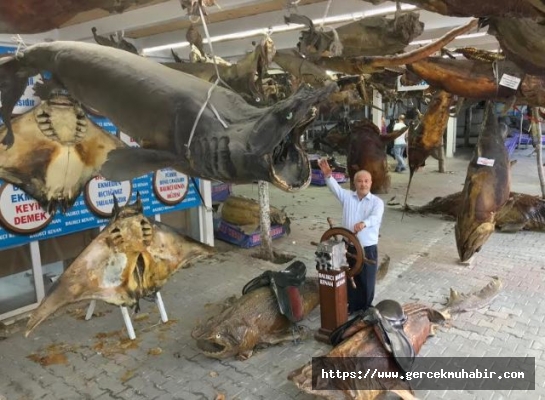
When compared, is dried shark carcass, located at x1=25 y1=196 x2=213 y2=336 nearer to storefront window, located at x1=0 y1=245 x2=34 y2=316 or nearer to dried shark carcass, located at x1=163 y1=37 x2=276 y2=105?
dried shark carcass, located at x1=163 y1=37 x2=276 y2=105

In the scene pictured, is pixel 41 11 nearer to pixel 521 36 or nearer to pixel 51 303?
pixel 51 303

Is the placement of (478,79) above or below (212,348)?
above

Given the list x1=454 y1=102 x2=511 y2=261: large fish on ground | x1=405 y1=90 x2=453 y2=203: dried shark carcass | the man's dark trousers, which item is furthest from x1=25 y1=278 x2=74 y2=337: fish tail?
x1=405 y1=90 x2=453 y2=203: dried shark carcass

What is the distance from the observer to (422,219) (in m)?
8.59

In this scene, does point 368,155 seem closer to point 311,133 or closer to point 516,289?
point 516,289

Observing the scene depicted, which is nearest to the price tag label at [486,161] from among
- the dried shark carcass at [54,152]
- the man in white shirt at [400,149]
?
the dried shark carcass at [54,152]

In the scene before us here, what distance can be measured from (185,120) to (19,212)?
413cm

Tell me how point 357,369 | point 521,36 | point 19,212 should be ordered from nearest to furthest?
point 521,36 → point 357,369 → point 19,212

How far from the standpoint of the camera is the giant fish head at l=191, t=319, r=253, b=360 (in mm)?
3781

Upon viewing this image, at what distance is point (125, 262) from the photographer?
9.14ft

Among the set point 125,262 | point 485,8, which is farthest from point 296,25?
point 485,8

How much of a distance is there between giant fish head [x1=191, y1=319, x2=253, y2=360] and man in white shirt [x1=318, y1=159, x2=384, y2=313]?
129 cm

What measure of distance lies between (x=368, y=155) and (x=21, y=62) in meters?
7.86

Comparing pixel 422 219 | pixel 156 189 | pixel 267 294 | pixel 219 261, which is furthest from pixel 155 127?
pixel 422 219
